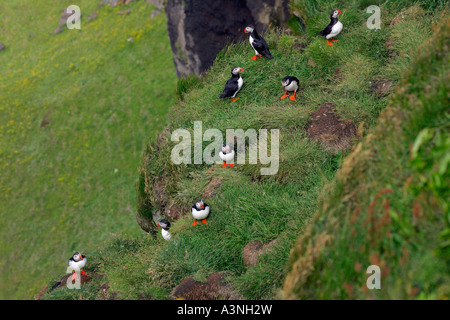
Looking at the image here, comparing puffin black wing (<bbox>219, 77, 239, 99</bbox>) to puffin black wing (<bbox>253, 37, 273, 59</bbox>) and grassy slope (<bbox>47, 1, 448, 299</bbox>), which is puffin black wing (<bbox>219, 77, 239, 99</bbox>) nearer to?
grassy slope (<bbox>47, 1, 448, 299</bbox>)

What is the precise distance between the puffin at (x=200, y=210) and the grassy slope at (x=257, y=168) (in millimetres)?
177

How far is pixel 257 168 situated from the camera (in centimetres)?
657

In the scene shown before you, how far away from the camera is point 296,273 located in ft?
10.7

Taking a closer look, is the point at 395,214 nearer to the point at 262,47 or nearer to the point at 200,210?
the point at 200,210

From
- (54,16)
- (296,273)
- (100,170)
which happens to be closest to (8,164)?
(100,170)

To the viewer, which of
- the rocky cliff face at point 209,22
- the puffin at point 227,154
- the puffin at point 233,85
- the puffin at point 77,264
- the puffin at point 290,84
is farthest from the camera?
the rocky cliff face at point 209,22

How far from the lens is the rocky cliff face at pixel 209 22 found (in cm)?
1357

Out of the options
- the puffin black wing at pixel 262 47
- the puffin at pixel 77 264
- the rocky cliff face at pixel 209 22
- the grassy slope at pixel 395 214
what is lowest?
the puffin at pixel 77 264

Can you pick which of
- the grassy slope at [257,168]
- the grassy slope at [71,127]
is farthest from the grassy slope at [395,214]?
the grassy slope at [71,127]

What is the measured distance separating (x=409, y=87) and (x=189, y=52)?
11651 mm

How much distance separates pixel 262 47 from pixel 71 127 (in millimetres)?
12797

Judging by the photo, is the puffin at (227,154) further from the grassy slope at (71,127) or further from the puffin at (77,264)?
the grassy slope at (71,127)

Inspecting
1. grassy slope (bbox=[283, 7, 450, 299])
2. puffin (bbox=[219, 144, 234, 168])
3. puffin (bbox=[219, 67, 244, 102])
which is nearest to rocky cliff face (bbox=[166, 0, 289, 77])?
puffin (bbox=[219, 67, 244, 102])
